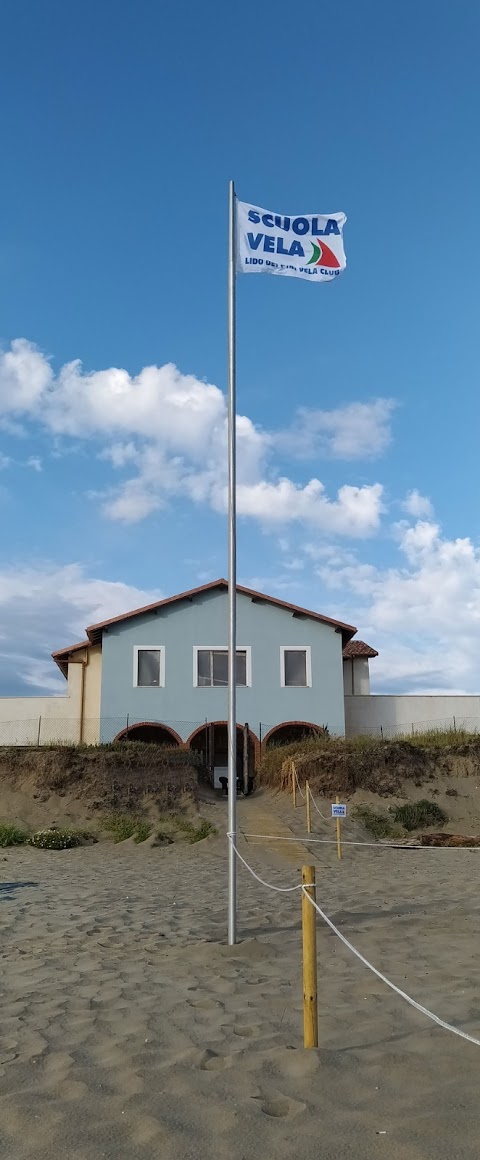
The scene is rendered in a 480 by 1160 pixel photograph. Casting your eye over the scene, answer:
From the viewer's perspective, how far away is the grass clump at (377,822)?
2172 cm

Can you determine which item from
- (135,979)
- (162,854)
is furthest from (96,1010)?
(162,854)

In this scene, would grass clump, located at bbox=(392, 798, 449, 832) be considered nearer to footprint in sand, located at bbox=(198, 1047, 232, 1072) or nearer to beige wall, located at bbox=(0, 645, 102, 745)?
beige wall, located at bbox=(0, 645, 102, 745)

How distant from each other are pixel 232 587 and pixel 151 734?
2303 centimetres

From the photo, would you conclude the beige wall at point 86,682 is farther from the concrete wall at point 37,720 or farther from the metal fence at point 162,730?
the metal fence at point 162,730

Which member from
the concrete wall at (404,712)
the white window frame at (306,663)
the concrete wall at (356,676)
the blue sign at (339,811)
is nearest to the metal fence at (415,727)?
the concrete wall at (404,712)

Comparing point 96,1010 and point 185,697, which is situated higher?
point 185,697

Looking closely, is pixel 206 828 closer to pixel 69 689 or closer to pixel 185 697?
pixel 185 697

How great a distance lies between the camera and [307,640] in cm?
3073

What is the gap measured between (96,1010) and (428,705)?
27.1 metres

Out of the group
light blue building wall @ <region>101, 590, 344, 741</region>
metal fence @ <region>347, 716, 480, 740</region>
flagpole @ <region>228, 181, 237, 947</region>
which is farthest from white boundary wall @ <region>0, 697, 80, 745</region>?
flagpole @ <region>228, 181, 237, 947</region>

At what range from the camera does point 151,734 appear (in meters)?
30.9

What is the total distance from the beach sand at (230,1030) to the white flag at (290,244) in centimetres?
752

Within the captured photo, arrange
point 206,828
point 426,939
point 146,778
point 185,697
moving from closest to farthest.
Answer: point 426,939 < point 206,828 < point 146,778 < point 185,697

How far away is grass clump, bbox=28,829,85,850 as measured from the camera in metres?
18.8
